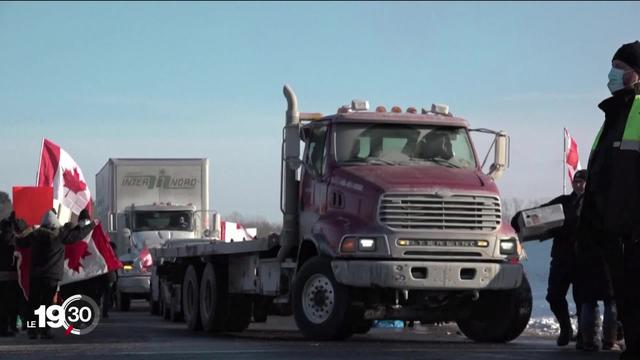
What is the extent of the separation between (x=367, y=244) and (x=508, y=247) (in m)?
1.69

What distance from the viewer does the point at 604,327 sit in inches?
574

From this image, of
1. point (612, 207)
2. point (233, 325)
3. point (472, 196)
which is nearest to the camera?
point (612, 207)

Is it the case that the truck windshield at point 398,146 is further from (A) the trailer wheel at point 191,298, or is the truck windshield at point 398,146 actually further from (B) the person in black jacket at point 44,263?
(A) the trailer wheel at point 191,298

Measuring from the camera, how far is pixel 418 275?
49.5 ft

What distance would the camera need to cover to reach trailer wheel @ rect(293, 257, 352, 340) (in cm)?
1527

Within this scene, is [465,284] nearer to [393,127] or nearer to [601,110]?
[393,127]

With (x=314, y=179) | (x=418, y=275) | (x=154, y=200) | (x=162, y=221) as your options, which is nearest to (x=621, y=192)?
(x=418, y=275)

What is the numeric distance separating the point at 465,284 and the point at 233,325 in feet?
17.9

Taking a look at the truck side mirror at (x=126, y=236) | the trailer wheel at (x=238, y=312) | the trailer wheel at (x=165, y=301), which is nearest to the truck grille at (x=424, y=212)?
the trailer wheel at (x=238, y=312)

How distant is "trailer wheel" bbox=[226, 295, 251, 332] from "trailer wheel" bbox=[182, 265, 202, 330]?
0.90 m

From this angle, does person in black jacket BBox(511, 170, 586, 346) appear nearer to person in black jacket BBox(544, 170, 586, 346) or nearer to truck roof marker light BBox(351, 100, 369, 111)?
person in black jacket BBox(544, 170, 586, 346)

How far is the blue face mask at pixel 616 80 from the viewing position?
8969 mm

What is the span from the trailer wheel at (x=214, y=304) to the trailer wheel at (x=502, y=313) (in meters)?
4.36

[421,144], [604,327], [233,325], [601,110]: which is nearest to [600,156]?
[601,110]
